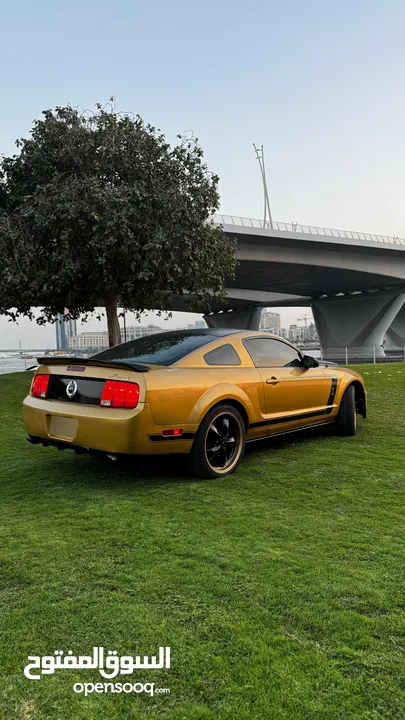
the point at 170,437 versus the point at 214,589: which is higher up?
the point at 170,437

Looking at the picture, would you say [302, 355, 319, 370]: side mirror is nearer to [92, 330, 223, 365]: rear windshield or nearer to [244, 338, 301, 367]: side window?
[244, 338, 301, 367]: side window

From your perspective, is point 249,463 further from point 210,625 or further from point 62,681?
point 62,681

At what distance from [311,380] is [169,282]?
10.8 meters

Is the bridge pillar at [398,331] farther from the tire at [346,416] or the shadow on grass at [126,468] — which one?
the shadow on grass at [126,468]

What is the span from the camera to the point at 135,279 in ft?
49.7

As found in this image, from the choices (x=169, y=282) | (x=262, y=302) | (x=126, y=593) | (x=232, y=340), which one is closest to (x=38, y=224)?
(x=169, y=282)

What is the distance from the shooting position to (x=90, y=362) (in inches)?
179

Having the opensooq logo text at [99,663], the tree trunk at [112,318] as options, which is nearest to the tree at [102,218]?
the tree trunk at [112,318]

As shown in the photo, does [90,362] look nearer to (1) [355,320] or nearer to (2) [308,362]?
(2) [308,362]

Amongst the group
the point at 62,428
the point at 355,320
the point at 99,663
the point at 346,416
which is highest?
the point at 355,320

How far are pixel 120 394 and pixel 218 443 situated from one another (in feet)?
3.67

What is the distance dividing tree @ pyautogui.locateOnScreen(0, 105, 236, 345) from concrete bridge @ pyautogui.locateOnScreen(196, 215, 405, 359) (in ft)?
47.7

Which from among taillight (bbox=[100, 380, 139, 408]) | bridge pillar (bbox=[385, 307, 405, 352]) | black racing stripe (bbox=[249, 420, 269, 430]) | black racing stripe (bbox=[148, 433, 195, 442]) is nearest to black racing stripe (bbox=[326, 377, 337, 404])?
black racing stripe (bbox=[249, 420, 269, 430])

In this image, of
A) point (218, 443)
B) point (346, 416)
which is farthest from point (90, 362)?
point (346, 416)
